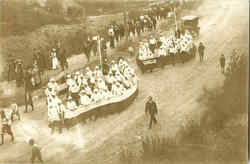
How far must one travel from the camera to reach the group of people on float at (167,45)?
7789mm

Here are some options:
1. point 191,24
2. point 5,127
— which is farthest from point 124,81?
point 5,127

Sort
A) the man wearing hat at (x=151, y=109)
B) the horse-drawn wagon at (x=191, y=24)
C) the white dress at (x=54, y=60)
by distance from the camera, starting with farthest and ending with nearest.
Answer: the horse-drawn wagon at (x=191, y=24), the man wearing hat at (x=151, y=109), the white dress at (x=54, y=60)

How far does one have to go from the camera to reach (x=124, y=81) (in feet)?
24.6

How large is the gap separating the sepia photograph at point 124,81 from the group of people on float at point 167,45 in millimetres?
21

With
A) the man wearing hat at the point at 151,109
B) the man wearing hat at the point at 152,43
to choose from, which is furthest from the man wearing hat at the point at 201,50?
the man wearing hat at the point at 151,109

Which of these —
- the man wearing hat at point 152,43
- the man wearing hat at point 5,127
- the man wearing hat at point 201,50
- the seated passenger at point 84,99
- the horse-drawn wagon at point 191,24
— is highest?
the horse-drawn wagon at point 191,24

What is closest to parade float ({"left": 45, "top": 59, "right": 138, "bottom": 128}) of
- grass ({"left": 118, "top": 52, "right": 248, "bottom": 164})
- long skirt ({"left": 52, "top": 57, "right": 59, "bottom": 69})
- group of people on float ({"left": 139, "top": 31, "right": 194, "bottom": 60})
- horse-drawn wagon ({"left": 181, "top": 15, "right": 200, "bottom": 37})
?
long skirt ({"left": 52, "top": 57, "right": 59, "bottom": 69})

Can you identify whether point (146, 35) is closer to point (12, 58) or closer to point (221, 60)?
point (221, 60)

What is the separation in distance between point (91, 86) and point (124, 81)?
67 cm

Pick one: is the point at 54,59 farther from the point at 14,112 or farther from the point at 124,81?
the point at 124,81

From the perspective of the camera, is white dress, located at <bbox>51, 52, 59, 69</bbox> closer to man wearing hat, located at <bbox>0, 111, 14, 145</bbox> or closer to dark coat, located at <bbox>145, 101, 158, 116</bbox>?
man wearing hat, located at <bbox>0, 111, 14, 145</bbox>

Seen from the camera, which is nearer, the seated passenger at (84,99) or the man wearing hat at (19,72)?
the man wearing hat at (19,72)

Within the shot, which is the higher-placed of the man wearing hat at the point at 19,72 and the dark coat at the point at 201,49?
the dark coat at the point at 201,49

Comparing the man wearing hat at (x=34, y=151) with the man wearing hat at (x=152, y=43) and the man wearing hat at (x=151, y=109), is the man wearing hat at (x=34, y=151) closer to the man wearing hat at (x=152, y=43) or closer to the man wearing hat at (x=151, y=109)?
the man wearing hat at (x=151, y=109)
